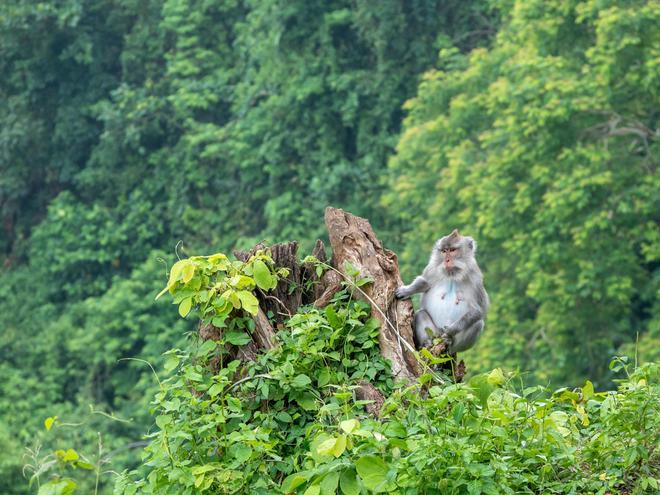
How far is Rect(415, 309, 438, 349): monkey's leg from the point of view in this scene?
26.9 ft

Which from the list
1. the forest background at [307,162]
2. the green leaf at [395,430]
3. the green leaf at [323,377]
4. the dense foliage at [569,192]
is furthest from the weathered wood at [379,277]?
the dense foliage at [569,192]

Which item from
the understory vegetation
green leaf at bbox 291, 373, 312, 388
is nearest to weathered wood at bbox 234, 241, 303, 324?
the understory vegetation

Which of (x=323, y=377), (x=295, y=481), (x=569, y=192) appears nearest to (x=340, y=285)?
(x=323, y=377)

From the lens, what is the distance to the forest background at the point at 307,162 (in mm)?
20219

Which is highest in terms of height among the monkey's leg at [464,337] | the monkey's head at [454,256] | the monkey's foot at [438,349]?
the monkey's foot at [438,349]

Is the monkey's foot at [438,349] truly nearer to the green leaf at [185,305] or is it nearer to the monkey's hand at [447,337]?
the monkey's hand at [447,337]

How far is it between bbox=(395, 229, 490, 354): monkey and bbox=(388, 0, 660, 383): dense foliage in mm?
10190

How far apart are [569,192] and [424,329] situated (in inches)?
457

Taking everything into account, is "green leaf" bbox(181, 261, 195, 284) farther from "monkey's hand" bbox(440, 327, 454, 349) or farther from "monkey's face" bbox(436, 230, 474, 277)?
"monkey's face" bbox(436, 230, 474, 277)

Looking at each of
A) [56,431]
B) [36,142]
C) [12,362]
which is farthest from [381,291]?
[36,142]

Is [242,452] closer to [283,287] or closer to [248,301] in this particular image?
[248,301]

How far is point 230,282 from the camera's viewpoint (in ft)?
23.1

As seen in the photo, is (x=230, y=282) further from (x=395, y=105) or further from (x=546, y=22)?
(x=395, y=105)

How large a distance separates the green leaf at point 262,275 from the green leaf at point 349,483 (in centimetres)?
136
